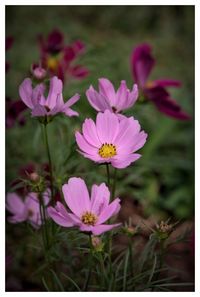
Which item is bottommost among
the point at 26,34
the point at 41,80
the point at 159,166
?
the point at 159,166

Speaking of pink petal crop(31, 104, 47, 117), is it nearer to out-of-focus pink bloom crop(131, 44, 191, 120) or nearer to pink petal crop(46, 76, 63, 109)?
pink petal crop(46, 76, 63, 109)

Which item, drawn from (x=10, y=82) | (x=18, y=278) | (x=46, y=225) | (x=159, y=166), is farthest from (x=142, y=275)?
(x=10, y=82)

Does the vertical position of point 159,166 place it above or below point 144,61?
below

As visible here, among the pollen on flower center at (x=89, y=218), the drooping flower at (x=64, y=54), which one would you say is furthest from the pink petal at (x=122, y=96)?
the drooping flower at (x=64, y=54)

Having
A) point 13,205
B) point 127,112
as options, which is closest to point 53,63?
point 127,112

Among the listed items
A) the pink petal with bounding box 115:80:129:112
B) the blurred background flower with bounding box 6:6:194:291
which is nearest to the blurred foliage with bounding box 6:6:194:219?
the blurred background flower with bounding box 6:6:194:291

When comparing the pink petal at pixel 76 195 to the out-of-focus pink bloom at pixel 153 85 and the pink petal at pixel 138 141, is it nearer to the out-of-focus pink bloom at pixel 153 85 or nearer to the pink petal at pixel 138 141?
the pink petal at pixel 138 141
